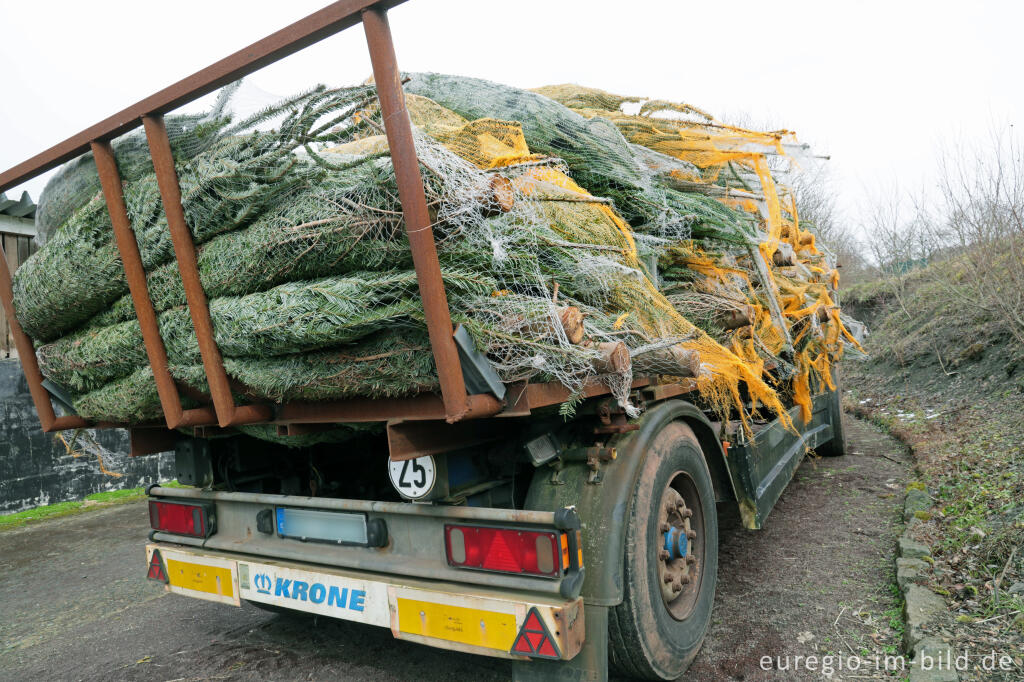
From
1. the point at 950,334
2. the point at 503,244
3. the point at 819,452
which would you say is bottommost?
the point at 819,452

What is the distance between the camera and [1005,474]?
178 inches

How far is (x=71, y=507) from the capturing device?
7066mm

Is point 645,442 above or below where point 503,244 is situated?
below

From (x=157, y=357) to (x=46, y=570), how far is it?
4045mm

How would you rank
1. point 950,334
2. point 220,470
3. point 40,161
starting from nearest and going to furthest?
point 40,161 → point 220,470 → point 950,334

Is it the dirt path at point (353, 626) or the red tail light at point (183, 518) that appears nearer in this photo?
the dirt path at point (353, 626)

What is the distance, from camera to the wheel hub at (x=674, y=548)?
2606 millimetres

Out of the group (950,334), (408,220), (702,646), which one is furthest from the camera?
(950,334)

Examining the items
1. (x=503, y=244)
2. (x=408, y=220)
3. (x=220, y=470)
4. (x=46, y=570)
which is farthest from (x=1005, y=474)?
(x=46, y=570)

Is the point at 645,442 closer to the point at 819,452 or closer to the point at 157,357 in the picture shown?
the point at 157,357

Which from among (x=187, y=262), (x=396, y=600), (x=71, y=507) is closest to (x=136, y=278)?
(x=187, y=262)

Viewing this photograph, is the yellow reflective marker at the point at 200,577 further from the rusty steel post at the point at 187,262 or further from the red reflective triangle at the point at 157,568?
the rusty steel post at the point at 187,262

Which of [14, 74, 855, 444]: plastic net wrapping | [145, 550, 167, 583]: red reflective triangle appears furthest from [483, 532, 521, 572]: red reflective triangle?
[145, 550, 167, 583]: red reflective triangle

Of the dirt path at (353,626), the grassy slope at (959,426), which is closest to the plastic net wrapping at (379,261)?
the dirt path at (353,626)
